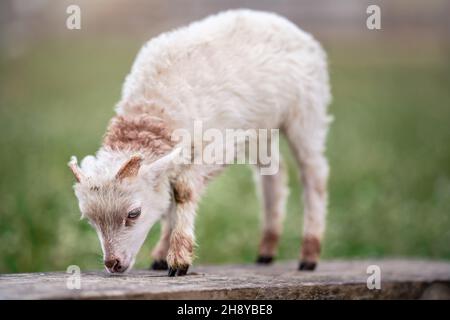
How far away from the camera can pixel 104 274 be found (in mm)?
6098

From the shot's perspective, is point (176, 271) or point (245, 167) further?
point (245, 167)

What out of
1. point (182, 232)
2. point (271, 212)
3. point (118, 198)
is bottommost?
point (271, 212)

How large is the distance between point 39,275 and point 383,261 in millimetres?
4151

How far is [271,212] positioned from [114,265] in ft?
9.48

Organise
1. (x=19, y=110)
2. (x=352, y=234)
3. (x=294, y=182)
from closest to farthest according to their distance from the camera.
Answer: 1. (x=352, y=234)
2. (x=294, y=182)
3. (x=19, y=110)

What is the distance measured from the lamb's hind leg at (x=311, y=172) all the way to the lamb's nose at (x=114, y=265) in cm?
235

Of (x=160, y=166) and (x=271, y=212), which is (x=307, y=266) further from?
(x=160, y=166)

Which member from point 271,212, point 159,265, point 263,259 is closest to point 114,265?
point 159,265

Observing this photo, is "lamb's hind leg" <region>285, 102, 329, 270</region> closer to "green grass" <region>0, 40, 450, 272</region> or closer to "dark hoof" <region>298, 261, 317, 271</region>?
"dark hoof" <region>298, 261, 317, 271</region>

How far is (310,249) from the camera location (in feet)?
25.3

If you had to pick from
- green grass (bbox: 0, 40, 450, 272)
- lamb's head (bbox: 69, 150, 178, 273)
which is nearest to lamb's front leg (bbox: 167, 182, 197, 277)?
lamb's head (bbox: 69, 150, 178, 273)
